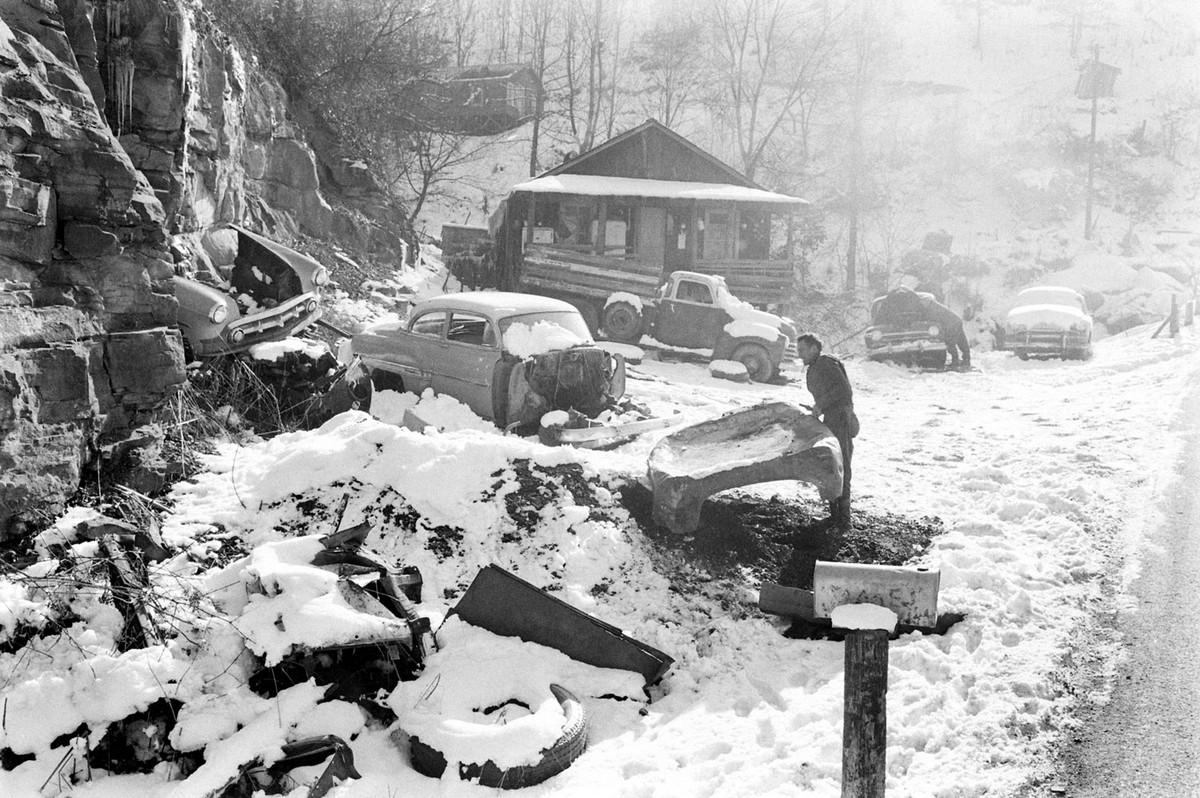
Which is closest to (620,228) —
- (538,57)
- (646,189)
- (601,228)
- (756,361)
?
(601,228)

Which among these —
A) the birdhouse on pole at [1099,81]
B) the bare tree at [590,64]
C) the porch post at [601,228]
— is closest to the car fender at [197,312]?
the porch post at [601,228]

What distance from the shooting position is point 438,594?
5934 millimetres

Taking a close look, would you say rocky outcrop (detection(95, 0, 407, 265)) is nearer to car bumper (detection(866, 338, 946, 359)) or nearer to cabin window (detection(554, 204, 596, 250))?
cabin window (detection(554, 204, 596, 250))

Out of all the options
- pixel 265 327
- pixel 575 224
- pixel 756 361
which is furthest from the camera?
pixel 575 224

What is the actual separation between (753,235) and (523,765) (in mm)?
23450

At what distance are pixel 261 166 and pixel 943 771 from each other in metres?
17.6

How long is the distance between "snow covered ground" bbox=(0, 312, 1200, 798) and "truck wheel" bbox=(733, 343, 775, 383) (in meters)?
6.49

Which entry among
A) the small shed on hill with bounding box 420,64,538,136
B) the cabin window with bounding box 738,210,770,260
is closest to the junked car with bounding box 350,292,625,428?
the cabin window with bounding box 738,210,770,260

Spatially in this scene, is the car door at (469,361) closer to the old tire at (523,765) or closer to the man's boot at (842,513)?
the man's boot at (842,513)

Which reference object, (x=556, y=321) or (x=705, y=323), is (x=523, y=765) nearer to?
(x=556, y=321)

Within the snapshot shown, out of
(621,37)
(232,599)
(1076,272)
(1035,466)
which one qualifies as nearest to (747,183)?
(1076,272)

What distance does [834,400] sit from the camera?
7.14 meters

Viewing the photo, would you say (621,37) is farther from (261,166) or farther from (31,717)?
(31,717)

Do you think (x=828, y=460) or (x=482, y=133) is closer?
(x=828, y=460)
